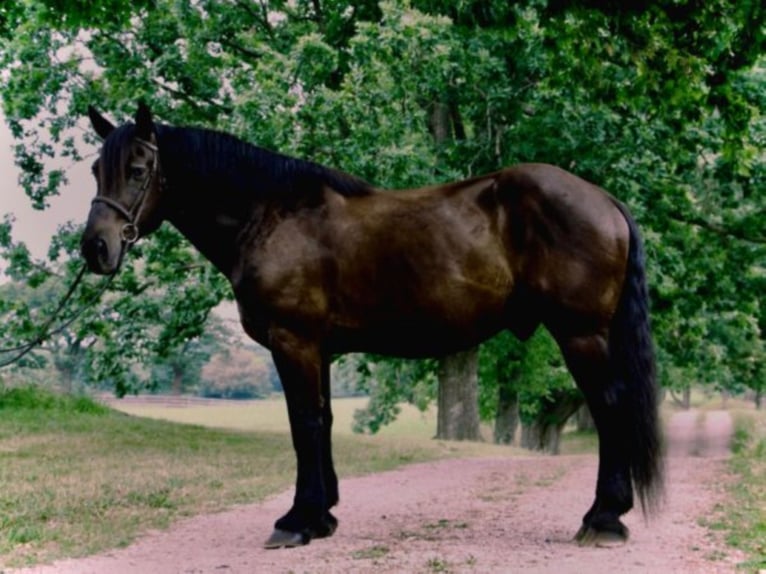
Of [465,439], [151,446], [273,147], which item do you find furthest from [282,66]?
[465,439]

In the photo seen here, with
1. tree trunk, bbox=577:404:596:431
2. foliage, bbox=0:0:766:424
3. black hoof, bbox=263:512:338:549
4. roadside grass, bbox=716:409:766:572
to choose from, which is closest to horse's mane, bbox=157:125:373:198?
black hoof, bbox=263:512:338:549

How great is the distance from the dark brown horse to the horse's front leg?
1cm

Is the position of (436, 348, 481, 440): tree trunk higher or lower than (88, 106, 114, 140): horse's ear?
lower

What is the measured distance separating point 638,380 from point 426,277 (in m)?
1.76

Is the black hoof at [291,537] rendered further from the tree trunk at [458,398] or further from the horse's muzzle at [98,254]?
the tree trunk at [458,398]

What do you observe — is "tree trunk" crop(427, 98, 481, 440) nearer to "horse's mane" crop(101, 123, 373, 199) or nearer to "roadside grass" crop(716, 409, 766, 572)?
"roadside grass" crop(716, 409, 766, 572)

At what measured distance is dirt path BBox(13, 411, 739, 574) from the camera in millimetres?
5781

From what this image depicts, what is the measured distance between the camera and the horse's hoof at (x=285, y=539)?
651 centimetres

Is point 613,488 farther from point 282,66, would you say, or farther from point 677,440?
point 677,440

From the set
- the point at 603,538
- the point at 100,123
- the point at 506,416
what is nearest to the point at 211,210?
the point at 100,123

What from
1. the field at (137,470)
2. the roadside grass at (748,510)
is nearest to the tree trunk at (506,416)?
the field at (137,470)

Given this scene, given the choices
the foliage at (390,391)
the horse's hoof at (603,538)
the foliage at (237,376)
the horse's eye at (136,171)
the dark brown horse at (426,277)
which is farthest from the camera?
the foliage at (237,376)

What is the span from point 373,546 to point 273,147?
10245 millimetres

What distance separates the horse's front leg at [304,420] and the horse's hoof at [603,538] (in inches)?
78.1
